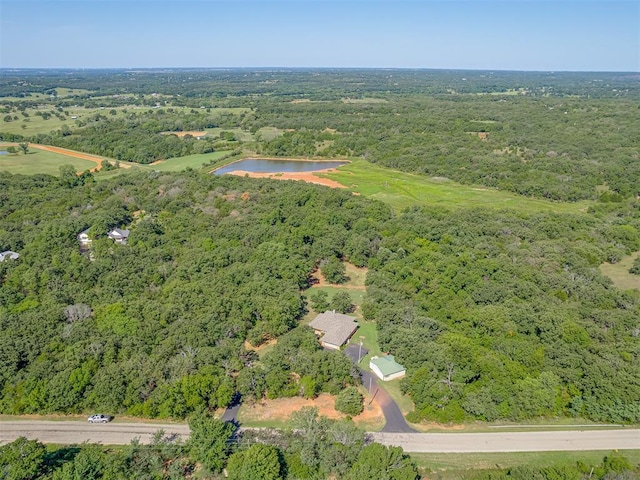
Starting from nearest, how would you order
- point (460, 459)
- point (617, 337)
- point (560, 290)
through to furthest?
point (460, 459), point (617, 337), point (560, 290)

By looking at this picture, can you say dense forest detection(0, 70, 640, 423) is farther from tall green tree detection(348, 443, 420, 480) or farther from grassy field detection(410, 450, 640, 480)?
tall green tree detection(348, 443, 420, 480)

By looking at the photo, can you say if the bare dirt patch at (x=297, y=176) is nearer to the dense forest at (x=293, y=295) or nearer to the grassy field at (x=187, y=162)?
the grassy field at (x=187, y=162)

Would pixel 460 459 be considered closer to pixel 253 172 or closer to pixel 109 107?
pixel 253 172

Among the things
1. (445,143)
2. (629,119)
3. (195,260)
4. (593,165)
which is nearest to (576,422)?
(195,260)

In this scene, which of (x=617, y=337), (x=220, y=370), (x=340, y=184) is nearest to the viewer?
(x=220, y=370)

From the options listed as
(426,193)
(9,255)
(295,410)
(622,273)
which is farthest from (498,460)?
(426,193)

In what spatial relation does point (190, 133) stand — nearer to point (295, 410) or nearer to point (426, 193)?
Result: point (426, 193)

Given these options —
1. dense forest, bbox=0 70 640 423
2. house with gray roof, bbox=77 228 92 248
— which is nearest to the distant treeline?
dense forest, bbox=0 70 640 423
